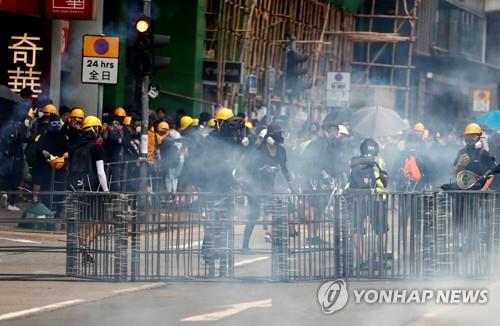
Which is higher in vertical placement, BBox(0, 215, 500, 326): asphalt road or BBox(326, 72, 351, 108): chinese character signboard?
BBox(326, 72, 351, 108): chinese character signboard

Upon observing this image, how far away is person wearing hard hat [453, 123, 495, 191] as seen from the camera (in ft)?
53.7

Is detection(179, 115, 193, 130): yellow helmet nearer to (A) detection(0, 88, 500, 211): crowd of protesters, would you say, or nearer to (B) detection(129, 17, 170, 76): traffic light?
(A) detection(0, 88, 500, 211): crowd of protesters

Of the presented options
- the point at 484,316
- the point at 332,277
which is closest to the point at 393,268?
the point at 332,277

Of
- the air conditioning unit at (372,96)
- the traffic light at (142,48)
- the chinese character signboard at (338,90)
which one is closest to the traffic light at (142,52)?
the traffic light at (142,48)

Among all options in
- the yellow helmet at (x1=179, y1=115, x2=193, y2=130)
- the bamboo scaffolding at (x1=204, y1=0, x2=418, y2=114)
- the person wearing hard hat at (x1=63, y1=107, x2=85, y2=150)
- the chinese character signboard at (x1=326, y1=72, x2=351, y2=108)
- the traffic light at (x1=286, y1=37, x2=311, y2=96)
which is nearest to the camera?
the person wearing hard hat at (x1=63, y1=107, x2=85, y2=150)

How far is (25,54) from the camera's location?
25656 millimetres

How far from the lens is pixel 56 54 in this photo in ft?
85.1

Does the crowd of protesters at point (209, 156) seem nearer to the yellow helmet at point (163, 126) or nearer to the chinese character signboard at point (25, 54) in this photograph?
the yellow helmet at point (163, 126)

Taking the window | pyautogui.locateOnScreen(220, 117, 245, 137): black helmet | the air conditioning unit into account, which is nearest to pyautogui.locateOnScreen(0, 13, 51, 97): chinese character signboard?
pyautogui.locateOnScreen(220, 117, 245, 137): black helmet

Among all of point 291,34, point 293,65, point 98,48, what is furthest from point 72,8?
point 291,34

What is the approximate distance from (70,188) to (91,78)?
4698 millimetres

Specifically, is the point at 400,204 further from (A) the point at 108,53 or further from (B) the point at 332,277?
(A) the point at 108,53

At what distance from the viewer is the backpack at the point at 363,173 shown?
15.5 meters

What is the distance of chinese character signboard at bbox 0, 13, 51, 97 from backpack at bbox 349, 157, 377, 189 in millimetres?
10855
